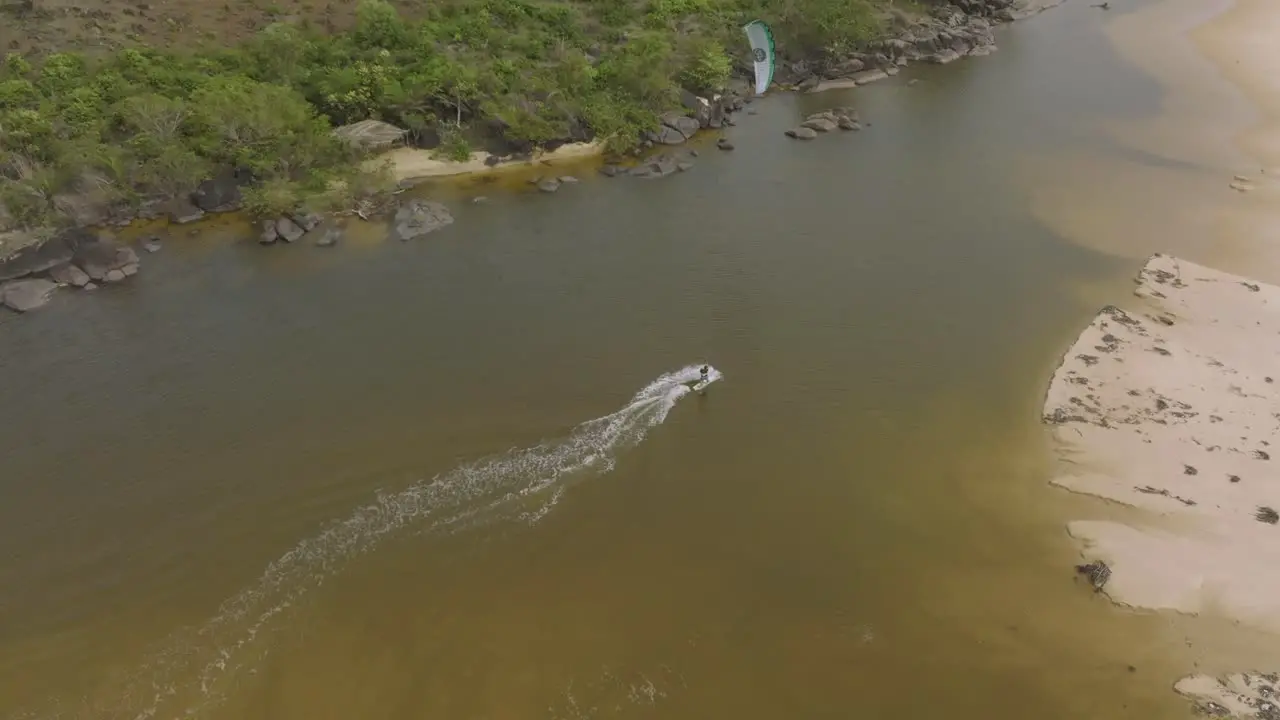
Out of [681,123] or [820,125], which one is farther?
[820,125]

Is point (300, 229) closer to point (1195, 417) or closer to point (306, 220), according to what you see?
point (306, 220)

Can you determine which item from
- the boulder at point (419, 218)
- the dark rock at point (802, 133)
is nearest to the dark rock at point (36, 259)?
the boulder at point (419, 218)

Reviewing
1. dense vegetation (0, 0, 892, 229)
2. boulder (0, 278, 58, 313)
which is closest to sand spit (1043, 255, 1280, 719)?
dense vegetation (0, 0, 892, 229)

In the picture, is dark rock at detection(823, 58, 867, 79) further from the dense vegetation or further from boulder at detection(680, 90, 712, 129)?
boulder at detection(680, 90, 712, 129)

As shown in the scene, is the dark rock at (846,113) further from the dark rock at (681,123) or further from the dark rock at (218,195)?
the dark rock at (218,195)

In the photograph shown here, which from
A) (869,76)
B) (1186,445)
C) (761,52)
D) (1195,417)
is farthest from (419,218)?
(869,76)

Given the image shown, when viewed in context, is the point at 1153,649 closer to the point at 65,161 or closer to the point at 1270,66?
the point at 65,161

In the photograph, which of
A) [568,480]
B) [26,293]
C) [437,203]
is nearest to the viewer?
[568,480]

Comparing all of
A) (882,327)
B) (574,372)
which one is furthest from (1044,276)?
(574,372)
